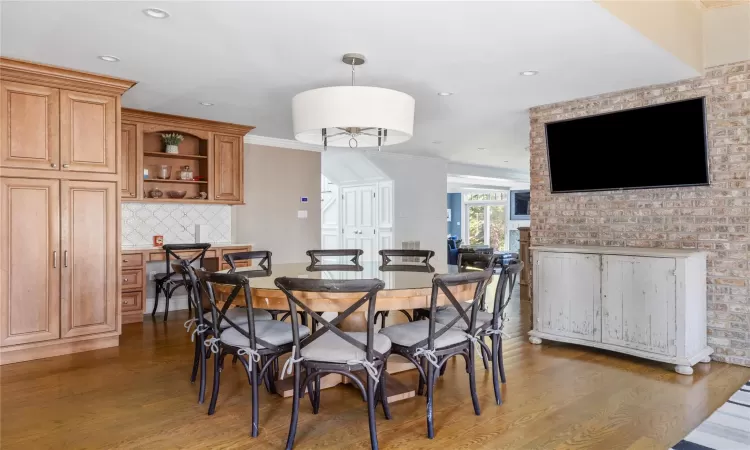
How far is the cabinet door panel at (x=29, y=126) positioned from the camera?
12.2 feet

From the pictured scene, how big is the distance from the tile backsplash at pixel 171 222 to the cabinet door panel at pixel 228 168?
357 mm

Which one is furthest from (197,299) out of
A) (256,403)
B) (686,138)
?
(686,138)

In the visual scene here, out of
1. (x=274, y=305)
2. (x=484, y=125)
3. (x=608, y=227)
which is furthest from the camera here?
(x=484, y=125)

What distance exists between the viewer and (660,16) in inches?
132

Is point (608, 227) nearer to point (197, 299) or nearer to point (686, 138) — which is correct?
point (686, 138)

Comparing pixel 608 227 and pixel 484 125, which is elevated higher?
pixel 484 125

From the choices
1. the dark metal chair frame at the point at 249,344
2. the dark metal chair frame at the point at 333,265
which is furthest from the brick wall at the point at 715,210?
the dark metal chair frame at the point at 249,344

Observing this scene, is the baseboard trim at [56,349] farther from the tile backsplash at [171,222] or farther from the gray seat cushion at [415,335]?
the gray seat cushion at [415,335]

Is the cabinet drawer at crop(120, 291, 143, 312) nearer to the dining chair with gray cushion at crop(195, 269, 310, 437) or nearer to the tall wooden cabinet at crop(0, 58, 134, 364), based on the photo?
the tall wooden cabinet at crop(0, 58, 134, 364)

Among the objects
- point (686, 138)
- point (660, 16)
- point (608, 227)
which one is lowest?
point (608, 227)

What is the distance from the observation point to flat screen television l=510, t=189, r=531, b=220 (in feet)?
49.8

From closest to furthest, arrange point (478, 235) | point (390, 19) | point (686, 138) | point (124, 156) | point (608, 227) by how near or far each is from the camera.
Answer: point (390, 19) → point (686, 138) → point (608, 227) → point (124, 156) → point (478, 235)

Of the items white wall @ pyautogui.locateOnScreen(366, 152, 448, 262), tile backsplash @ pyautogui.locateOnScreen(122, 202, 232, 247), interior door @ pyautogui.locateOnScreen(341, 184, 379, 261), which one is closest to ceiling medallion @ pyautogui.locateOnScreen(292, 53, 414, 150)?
tile backsplash @ pyautogui.locateOnScreen(122, 202, 232, 247)

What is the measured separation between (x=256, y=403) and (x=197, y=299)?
0.77 meters
